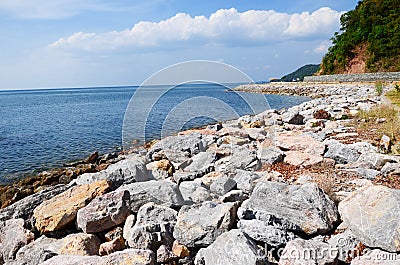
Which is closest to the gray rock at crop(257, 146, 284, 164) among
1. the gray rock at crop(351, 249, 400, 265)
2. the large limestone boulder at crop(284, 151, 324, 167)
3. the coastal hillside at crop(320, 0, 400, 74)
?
the large limestone boulder at crop(284, 151, 324, 167)

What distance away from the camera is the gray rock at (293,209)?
395 centimetres

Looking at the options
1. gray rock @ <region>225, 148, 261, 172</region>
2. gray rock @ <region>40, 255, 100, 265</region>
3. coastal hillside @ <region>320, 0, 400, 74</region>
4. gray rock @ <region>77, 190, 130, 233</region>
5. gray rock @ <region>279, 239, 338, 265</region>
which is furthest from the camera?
coastal hillside @ <region>320, 0, 400, 74</region>

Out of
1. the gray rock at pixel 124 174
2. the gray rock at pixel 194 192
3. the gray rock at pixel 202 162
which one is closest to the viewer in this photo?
the gray rock at pixel 194 192

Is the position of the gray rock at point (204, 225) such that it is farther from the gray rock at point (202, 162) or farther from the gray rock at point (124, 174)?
the gray rock at point (202, 162)

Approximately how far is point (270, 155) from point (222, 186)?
175cm

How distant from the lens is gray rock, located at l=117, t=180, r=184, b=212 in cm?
495

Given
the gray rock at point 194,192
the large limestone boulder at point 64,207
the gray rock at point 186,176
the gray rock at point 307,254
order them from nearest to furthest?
the gray rock at point 307,254, the large limestone boulder at point 64,207, the gray rock at point 194,192, the gray rock at point 186,176

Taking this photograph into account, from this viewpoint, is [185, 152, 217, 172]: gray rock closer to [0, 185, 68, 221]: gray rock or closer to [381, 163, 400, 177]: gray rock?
[0, 185, 68, 221]: gray rock

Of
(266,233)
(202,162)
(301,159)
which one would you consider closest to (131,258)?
(266,233)

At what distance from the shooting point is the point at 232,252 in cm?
353

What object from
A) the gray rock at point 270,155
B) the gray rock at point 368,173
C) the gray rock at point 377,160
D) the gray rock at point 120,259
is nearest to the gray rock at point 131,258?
the gray rock at point 120,259

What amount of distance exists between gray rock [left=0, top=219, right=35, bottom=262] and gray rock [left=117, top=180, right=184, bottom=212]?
146 centimetres

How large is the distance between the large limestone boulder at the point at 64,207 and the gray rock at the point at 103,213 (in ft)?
0.78

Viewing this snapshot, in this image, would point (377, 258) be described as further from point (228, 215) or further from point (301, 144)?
point (301, 144)
